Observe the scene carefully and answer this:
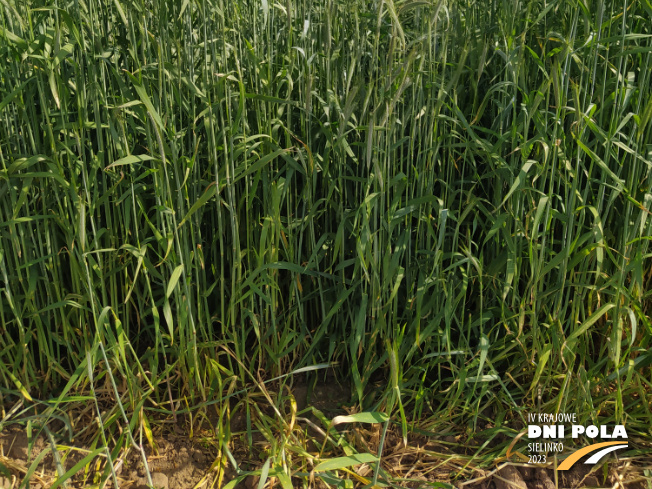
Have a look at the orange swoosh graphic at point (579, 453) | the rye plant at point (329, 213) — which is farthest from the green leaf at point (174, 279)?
the orange swoosh graphic at point (579, 453)

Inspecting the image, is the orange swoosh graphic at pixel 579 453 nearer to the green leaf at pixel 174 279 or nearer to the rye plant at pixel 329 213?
the rye plant at pixel 329 213

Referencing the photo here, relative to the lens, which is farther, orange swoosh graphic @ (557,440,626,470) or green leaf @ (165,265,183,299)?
→ orange swoosh graphic @ (557,440,626,470)

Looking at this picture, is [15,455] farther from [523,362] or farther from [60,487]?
[523,362]

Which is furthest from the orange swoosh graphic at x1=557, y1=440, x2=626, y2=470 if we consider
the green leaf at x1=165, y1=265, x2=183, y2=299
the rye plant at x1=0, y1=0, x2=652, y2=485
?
the green leaf at x1=165, y1=265, x2=183, y2=299

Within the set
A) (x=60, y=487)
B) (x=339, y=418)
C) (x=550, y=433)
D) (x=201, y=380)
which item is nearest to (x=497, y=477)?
(x=550, y=433)

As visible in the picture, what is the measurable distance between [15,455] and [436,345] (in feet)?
4.06

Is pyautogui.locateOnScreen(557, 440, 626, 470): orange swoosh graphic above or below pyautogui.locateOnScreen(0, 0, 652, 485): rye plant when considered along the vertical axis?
below

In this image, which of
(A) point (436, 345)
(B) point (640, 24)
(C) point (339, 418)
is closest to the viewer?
(C) point (339, 418)

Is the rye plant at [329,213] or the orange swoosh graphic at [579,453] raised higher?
the rye plant at [329,213]

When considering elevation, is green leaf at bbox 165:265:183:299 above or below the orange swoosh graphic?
above

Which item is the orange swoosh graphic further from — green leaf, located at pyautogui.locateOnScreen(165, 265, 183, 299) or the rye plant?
green leaf, located at pyautogui.locateOnScreen(165, 265, 183, 299)

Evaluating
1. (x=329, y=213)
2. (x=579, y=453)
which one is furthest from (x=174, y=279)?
(x=579, y=453)

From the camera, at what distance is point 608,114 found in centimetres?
171

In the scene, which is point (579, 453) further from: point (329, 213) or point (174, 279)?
point (174, 279)
